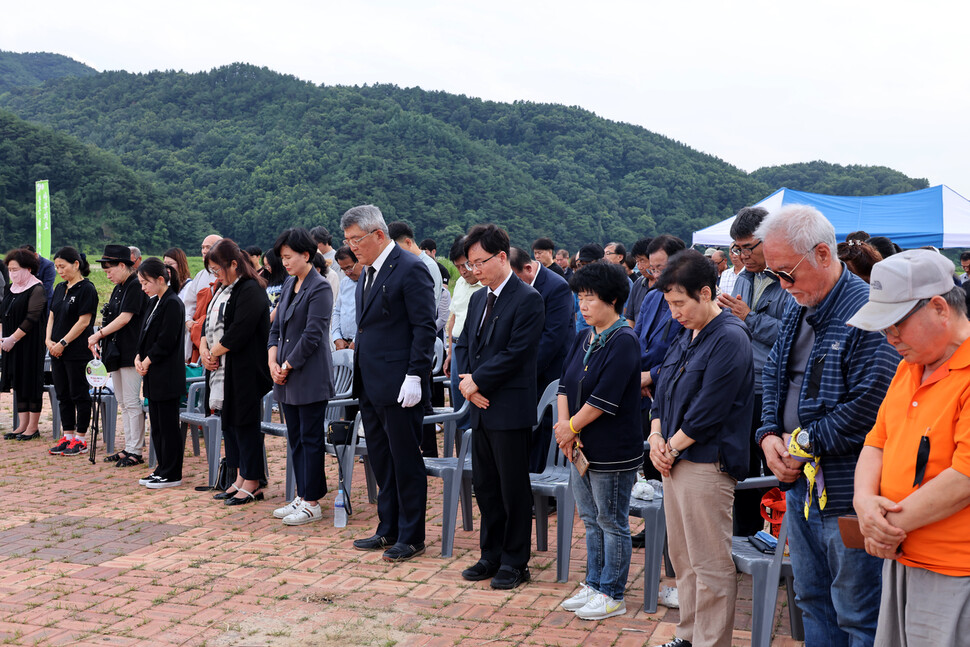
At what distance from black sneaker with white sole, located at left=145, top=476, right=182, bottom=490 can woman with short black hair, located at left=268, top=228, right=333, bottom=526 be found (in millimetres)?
1388

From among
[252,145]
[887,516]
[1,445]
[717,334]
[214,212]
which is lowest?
[1,445]

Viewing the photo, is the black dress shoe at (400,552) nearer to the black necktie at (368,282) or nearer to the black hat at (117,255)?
the black necktie at (368,282)

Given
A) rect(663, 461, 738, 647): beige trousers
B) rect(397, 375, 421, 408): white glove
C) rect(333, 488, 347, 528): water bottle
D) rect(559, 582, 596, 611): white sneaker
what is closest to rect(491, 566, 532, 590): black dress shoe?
rect(559, 582, 596, 611): white sneaker

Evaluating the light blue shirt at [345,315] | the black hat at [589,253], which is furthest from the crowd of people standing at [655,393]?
the black hat at [589,253]

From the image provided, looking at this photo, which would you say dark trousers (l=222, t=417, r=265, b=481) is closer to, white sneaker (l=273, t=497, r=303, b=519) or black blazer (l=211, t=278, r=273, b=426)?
black blazer (l=211, t=278, r=273, b=426)

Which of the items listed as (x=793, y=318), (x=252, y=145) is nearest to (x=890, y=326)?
(x=793, y=318)

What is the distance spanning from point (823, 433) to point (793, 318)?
0.51 m

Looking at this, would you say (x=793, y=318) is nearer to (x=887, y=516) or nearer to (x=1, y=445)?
(x=887, y=516)

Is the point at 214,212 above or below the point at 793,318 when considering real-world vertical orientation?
above

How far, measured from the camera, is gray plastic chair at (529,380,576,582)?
4.70m

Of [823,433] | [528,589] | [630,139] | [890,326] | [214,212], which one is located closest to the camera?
[890,326]

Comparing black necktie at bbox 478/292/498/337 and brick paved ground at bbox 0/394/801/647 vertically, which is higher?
black necktie at bbox 478/292/498/337

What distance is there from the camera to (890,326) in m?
2.35

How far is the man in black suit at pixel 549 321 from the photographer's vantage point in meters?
5.91
